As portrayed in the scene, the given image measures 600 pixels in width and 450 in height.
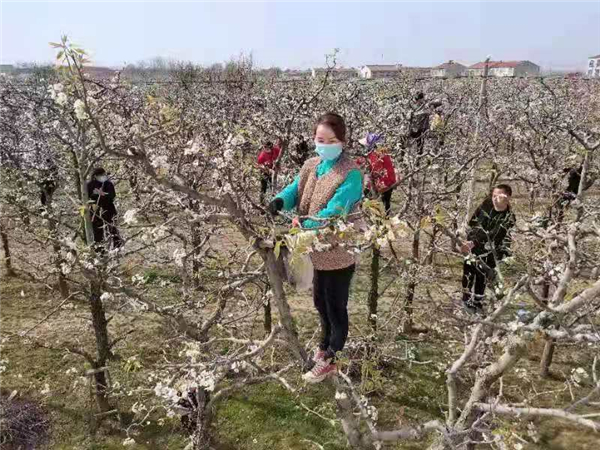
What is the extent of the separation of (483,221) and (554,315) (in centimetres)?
363

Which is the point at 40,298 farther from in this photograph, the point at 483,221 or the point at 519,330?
the point at 519,330

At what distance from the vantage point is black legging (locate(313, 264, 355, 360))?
3.66m

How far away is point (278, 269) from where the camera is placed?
318 cm

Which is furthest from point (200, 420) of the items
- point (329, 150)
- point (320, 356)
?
point (329, 150)

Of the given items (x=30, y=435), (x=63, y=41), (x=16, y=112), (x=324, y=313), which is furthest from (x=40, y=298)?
(x=63, y=41)

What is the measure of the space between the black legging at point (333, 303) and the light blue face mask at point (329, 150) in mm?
787

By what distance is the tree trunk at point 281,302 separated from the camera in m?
3.03

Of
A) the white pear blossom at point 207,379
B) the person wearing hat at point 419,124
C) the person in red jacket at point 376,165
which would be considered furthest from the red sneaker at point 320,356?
the person wearing hat at point 419,124

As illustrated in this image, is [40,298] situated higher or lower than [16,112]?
lower

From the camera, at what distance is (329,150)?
11.3 ft

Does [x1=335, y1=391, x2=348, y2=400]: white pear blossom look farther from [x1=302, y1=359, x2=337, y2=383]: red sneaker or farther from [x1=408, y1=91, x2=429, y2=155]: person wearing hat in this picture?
[x1=408, y1=91, x2=429, y2=155]: person wearing hat

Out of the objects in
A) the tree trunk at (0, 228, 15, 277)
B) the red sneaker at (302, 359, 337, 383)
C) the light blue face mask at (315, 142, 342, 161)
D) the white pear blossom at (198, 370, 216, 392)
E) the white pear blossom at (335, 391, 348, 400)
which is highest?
the light blue face mask at (315, 142, 342, 161)

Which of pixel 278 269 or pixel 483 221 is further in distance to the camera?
pixel 483 221

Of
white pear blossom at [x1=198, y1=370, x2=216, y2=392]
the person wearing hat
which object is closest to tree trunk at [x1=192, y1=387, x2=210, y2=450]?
white pear blossom at [x1=198, y1=370, x2=216, y2=392]
